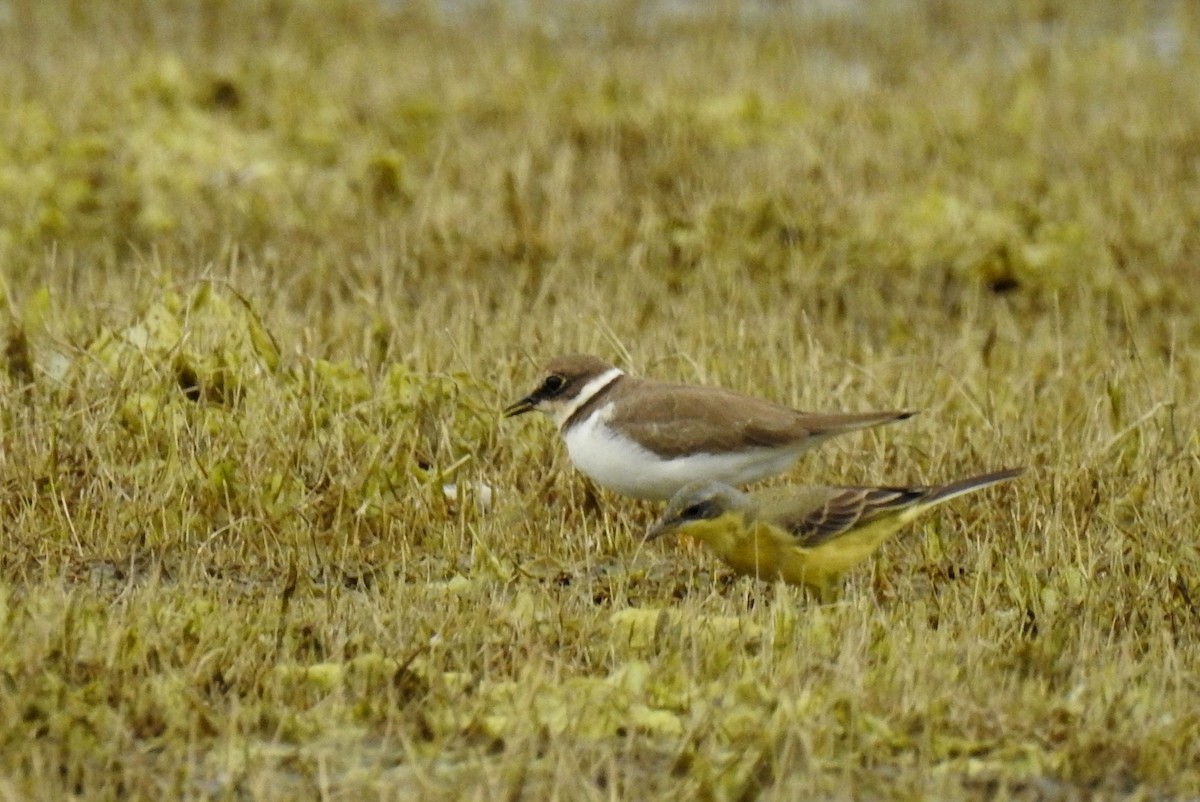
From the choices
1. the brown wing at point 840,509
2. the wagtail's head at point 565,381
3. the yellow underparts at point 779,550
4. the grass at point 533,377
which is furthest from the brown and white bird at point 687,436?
the yellow underparts at point 779,550

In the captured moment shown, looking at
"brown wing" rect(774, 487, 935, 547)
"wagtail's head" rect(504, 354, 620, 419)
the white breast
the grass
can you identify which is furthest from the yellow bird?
"wagtail's head" rect(504, 354, 620, 419)

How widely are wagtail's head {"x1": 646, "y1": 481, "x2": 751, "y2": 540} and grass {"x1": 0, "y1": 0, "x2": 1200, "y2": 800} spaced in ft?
0.82

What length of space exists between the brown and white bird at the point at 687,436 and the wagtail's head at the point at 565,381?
16cm

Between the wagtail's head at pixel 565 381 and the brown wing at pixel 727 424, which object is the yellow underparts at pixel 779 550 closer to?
the brown wing at pixel 727 424

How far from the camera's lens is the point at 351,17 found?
16547mm

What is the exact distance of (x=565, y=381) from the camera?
8211 mm

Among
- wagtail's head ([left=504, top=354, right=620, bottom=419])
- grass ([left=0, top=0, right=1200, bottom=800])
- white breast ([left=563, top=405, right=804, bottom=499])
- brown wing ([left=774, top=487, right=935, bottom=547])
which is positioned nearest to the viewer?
grass ([left=0, top=0, right=1200, bottom=800])

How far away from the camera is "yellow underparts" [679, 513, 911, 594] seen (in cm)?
712

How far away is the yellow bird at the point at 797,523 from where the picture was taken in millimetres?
7125

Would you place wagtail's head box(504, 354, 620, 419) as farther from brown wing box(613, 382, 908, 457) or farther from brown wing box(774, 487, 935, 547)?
brown wing box(774, 487, 935, 547)

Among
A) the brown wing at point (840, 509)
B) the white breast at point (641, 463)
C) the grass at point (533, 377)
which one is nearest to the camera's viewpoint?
the grass at point (533, 377)

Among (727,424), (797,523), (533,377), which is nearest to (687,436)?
(727,424)

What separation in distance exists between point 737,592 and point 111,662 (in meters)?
2.29

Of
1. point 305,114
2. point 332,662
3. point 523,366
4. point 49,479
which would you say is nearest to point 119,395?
point 49,479
